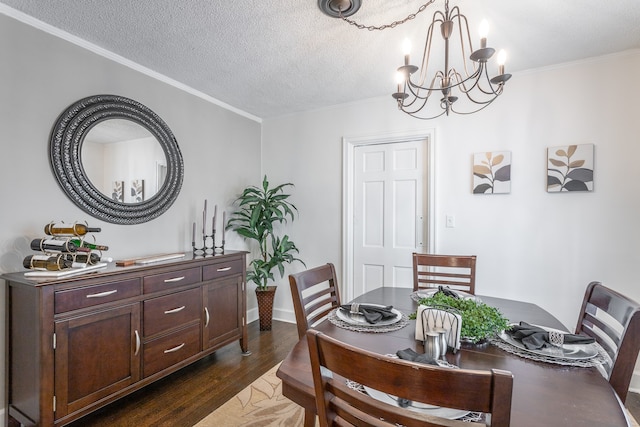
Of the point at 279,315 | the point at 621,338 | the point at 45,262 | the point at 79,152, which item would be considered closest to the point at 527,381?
the point at 621,338

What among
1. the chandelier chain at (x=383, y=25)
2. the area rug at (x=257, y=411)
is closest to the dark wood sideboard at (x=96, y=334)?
the area rug at (x=257, y=411)

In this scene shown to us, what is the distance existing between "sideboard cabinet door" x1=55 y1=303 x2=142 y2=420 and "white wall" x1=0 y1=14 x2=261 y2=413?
1.67 feet

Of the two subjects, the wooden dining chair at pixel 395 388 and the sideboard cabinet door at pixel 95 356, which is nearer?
the wooden dining chair at pixel 395 388

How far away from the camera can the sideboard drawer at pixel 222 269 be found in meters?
2.54

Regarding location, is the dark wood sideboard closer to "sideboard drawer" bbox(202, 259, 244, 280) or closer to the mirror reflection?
"sideboard drawer" bbox(202, 259, 244, 280)

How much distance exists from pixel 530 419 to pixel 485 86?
275cm

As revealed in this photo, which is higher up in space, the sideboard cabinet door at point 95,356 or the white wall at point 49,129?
the white wall at point 49,129

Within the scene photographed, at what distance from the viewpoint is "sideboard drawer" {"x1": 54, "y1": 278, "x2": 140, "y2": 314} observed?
170 centimetres

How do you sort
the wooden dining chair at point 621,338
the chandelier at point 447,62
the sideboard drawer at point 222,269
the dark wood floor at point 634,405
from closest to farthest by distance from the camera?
1. the wooden dining chair at point 621,338
2. the chandelier at point 447,62
3. the dark wood floor at point 634,405
4. the sideboard drawer at point 222,269

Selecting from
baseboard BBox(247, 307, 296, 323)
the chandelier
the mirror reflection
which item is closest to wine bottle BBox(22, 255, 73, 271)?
the mirror reflection

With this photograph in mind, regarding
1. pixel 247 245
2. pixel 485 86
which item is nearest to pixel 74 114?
pixel 247 245

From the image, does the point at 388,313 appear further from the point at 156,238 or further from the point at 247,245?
the point at 247,245

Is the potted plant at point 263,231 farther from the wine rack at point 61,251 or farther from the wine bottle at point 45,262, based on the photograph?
the wine bottle at point 45,262

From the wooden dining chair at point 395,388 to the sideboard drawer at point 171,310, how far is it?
173cm
